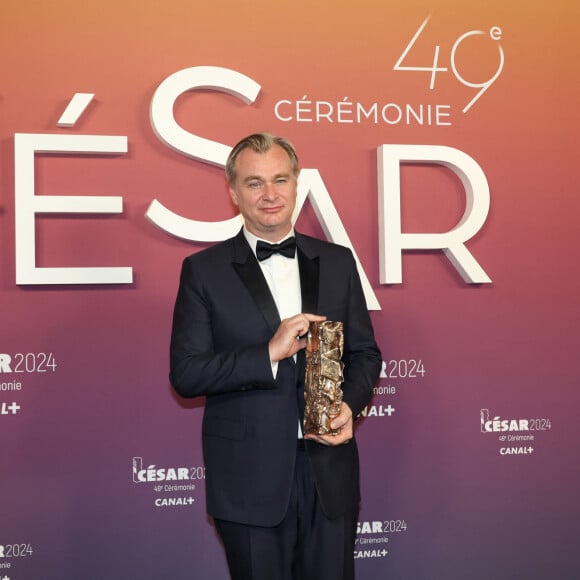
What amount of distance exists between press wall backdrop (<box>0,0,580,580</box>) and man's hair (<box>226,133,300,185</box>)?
80cm

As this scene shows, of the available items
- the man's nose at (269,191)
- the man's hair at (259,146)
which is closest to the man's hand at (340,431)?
the man's nose at (269,191)

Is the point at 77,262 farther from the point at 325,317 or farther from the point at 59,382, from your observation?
the point at 325,317

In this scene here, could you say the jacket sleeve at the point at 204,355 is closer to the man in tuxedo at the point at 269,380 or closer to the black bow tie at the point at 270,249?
the man in tuxedo at the point at 269,380

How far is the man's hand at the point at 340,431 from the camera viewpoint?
205 cm

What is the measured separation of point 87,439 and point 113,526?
38 cm

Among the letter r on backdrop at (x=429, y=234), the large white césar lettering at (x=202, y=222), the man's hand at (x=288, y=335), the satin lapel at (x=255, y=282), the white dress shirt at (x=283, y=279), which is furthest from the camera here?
the letter r on backdrop at (x=429, y=234)

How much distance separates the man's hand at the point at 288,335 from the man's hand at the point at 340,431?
0.22 metres

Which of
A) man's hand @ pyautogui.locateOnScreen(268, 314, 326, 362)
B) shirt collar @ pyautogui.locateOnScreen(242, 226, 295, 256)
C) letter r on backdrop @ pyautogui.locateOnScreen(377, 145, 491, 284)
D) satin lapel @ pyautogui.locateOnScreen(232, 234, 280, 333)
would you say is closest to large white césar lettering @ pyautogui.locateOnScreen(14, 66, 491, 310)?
letter r on backdrop @ pyautogui.locateOnScreen(377, 145, 491, 284)

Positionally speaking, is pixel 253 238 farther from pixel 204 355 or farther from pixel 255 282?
pixel 204 355

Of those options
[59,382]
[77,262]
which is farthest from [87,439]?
[77,262]

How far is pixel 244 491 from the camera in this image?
213cm

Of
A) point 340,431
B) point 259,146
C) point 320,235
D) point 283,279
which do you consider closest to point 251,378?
point 340,431

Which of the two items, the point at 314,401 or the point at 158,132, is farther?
the point at 158,132

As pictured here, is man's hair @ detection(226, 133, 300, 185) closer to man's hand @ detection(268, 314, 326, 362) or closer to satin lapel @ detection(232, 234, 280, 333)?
satin lapel @ detection(232, 234, 280, 333)
